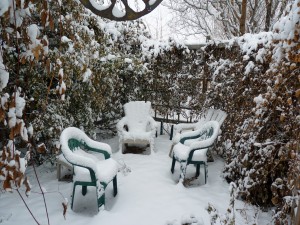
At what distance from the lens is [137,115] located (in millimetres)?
5625

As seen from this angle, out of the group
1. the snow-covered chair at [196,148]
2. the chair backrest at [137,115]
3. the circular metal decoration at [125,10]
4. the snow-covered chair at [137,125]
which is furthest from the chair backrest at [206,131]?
the circular metal decoration at [125,10]

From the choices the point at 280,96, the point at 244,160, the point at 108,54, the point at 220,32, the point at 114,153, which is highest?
the point at 220,32

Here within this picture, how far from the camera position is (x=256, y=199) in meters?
3.59

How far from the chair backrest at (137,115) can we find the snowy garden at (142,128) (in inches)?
0.8

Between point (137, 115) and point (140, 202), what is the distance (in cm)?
239

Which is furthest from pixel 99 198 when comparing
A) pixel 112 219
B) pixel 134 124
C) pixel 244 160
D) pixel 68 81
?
pixel 134 124

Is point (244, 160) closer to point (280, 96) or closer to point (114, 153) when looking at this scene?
point (280, 96)

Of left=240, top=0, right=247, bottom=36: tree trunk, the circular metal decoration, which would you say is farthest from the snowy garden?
left=240, top=0, right=247, bottom=36: tree trunk

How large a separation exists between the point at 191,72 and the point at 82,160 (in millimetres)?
3851

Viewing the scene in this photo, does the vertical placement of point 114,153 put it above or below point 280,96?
below

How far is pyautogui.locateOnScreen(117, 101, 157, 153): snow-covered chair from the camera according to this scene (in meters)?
5.08

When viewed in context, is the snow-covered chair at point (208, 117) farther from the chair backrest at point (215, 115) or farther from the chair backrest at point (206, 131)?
the chair backrest at point (206, 131)

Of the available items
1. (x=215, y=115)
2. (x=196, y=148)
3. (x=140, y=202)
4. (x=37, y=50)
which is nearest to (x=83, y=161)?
(x=140, y=202)

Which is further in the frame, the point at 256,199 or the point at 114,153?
the point at 114,153
